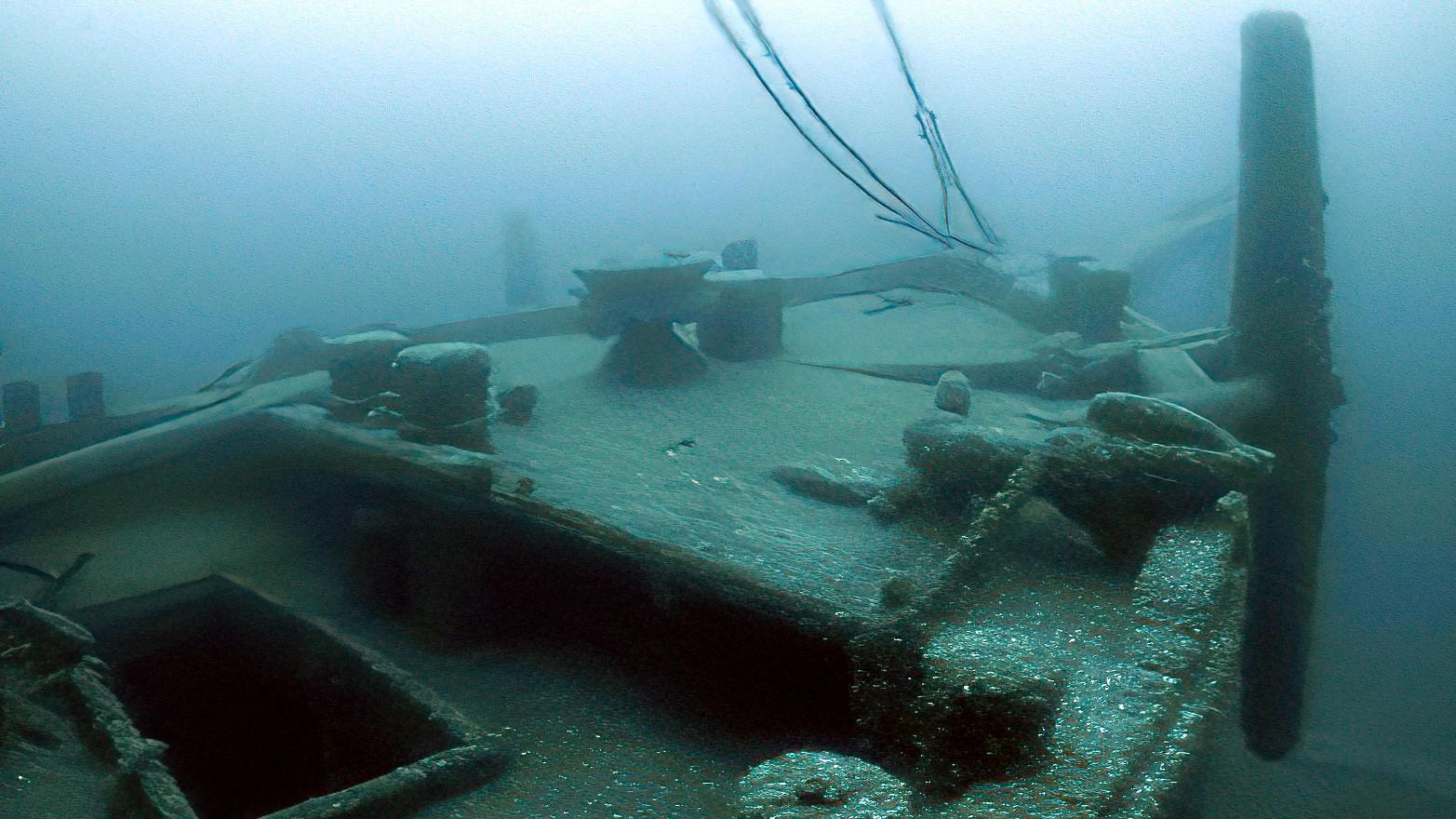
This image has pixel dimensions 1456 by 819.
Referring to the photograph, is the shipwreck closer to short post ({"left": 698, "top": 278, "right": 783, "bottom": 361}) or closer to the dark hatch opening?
the dark hatch opening

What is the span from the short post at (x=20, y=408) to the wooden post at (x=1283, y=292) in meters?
6.47

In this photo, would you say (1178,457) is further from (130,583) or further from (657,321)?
(130,583)

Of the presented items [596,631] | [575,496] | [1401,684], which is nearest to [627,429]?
[575,496]

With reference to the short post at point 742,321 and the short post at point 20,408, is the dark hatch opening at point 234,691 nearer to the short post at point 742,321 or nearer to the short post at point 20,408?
the short post at point 20,408

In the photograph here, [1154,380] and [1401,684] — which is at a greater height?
[1154,380]

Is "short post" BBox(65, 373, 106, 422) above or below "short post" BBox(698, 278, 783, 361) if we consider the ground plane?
below

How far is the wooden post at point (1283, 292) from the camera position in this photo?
4.43m

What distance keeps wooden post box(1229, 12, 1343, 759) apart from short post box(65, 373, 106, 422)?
21.0 ft

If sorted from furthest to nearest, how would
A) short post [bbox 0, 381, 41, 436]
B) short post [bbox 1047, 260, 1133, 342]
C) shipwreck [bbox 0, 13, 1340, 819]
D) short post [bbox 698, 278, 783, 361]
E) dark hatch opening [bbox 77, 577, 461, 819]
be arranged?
1. short post [bbox 1047, 260, 1133, 342]
2. short post [bbox 698, 278, 783, 361]
3. short post [bbox 0, 381, 41, 436]
4. dark hatch opening [bbox 77, 577, 461, 819]
5. shipwreck [bbox 0, 13, 1340, 819]

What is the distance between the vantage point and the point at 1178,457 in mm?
2242

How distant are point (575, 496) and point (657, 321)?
7.63 ft

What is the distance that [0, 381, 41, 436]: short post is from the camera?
4.00 meters

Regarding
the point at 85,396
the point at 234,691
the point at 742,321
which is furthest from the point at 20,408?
the point at 742,321

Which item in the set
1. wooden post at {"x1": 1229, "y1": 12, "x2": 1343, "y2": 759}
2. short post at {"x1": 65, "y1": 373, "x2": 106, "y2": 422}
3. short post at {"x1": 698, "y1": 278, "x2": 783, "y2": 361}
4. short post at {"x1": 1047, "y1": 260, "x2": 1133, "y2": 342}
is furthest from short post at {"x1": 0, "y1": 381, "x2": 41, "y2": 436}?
wooden post at {"x1": 1229, "y1": 12, "x2": 1343, "y2": 759}
